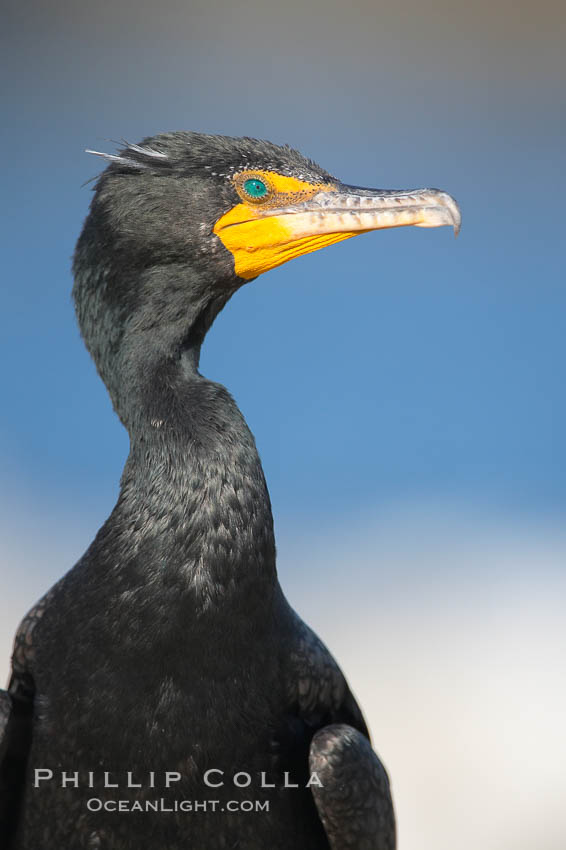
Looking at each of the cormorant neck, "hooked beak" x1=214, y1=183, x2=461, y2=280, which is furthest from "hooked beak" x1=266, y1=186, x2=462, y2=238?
the cormorant neck

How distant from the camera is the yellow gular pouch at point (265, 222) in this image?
9.98 feet

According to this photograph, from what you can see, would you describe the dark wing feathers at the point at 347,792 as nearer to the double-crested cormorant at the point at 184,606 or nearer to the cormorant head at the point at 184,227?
the double-crested cormorant at the point at 184,606

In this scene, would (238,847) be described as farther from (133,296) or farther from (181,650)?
(133,296)

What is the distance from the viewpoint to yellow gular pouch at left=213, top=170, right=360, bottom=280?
3.04 meters

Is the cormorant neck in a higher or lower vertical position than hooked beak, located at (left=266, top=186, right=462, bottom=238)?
lower

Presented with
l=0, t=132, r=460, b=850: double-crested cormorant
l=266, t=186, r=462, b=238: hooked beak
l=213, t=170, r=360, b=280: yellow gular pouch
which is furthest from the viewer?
l=213, t=170, r=360, b=280: yellow gular pouch

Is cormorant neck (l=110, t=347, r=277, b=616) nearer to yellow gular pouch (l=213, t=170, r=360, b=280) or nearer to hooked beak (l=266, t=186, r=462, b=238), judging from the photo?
yellow gular pouch (l=213, t=170, r=360, b=280)

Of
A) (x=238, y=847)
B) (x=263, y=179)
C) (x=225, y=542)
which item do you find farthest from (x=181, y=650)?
(x=263, y=179)

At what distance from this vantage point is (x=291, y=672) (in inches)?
120

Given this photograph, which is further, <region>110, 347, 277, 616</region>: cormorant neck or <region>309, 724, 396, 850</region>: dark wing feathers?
<region>309, 724, 396, 850</region>: dark wing feathers

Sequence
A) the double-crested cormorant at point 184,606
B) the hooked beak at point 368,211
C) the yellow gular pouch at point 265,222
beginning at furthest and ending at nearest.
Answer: the yellow gular pouch at point 265,222
the hooked beak at point 368,211
the double-crested cormorant at point 184,606

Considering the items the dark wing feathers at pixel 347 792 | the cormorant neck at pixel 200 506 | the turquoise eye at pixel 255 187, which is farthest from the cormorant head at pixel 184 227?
the dark wing feathers at pixel 347 792

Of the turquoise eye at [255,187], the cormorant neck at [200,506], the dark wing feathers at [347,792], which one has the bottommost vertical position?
the dark wing feathers at [347,792]

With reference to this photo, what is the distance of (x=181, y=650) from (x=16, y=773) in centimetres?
81
